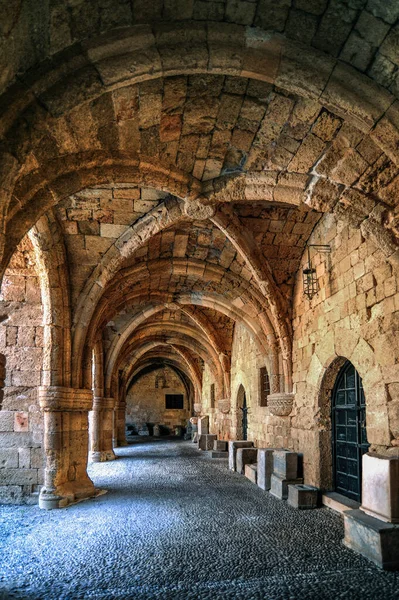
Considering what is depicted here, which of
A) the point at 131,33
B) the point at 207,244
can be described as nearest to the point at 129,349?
the point at 207,244

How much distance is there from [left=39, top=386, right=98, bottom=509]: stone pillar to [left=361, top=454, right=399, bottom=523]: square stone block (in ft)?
11.9

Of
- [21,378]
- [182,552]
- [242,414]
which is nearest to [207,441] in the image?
[242,414]

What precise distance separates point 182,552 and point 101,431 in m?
7.61

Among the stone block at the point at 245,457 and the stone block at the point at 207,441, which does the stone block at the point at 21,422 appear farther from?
the stone block at the point at 207,441

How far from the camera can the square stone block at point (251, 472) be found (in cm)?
749

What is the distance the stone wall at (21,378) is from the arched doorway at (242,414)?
19.9ft

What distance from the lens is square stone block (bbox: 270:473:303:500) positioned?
20.1 feet

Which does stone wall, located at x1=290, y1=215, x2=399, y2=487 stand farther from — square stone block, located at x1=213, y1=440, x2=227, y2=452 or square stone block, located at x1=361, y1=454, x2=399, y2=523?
square stone block, located at x1=213, y1=440, x2=227, y2=452

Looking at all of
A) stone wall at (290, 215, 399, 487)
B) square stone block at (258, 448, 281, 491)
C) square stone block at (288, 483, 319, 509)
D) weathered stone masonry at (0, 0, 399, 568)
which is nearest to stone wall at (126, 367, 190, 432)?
weathered stone masonry at (0, 0, 399, 568)

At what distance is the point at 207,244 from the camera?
7430 mm

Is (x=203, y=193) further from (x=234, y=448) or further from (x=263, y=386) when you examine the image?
(x=234, y=448)

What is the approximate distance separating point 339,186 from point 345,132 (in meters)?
0.56

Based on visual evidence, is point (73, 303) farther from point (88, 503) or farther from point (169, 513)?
point (169, 513)

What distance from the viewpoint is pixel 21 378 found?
615 centimetres
